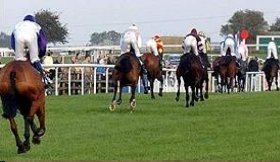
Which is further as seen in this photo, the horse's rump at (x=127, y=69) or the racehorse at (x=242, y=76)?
the racehorse at (x=242, y=76)

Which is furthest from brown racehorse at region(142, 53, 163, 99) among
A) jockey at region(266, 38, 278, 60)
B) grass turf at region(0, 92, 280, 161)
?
jockey at region(266, 38, 278, 60)

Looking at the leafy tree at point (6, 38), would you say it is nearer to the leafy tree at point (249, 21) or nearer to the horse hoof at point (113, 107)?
the horse hoof at point (113, 107)

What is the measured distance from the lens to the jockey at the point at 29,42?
1376 cm

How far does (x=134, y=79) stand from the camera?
843 inches

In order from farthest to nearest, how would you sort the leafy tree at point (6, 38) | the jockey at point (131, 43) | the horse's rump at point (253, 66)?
the horse's rump at point (253, 66)
the jockey at point (131, 43)
the leafy tree at point (6, 38)

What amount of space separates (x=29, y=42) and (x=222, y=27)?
89791mm

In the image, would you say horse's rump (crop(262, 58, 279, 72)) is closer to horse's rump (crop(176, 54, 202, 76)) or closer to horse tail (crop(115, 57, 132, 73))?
horse's rump (crop(176, 54, 202, 76))

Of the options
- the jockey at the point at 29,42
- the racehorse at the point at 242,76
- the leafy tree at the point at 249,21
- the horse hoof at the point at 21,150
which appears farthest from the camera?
→ the leafy tree at the point at 249,21

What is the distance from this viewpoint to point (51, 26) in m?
63.4

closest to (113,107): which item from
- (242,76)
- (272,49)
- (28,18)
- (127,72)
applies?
(127,72)

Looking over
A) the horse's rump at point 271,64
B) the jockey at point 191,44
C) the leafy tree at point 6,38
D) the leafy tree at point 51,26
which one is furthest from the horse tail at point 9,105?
the leafy tree at point 51,26

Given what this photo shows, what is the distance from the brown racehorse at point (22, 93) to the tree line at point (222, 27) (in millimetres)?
49364

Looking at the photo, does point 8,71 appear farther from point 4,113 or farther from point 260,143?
point 260,143

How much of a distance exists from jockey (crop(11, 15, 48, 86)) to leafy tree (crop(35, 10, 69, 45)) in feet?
157
